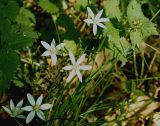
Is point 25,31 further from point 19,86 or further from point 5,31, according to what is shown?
point 19,86

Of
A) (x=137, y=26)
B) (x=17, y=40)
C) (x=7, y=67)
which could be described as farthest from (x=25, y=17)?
(x=137, y=26)

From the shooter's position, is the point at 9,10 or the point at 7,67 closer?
the point at 7,67

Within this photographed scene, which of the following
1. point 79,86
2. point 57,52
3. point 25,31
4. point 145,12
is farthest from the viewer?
point 145,12

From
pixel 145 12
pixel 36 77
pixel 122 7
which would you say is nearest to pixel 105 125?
pixel 36 77

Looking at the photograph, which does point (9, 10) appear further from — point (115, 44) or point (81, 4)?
point (115, 44)

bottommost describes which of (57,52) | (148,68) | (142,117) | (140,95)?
(142,117)

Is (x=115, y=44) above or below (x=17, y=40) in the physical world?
below

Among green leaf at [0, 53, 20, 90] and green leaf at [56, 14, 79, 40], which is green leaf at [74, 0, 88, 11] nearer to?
green leaf at [56, 14, 79, 40]

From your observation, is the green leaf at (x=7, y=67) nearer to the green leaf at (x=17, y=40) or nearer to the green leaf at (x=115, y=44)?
the green leaf at (x=17, y=40)
